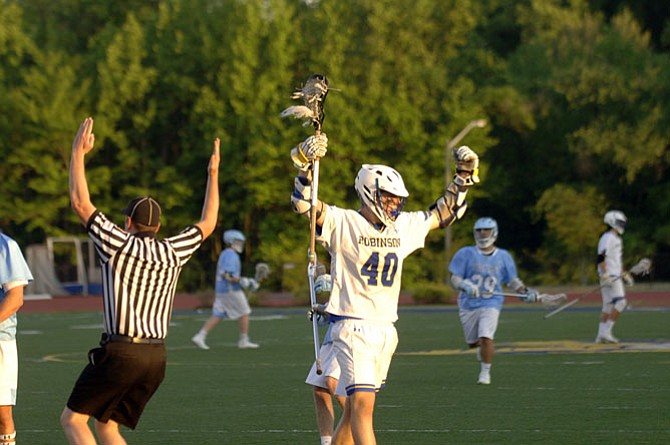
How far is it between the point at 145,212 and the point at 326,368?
7.86 feet

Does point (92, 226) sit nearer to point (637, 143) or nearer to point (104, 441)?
point (104, 441)

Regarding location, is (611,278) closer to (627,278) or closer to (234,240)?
(627,278)

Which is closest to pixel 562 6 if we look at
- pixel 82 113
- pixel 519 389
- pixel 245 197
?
pixel 245 197

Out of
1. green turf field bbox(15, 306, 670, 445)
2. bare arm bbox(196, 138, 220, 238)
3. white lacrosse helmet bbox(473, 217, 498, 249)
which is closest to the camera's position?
bare arm bbox(196, 138, 220, 238)

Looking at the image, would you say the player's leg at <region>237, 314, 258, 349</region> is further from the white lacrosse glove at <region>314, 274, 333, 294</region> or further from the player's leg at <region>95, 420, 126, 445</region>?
the player's leg at <region>95, 420, 126, 445</region>

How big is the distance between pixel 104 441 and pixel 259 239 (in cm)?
4788

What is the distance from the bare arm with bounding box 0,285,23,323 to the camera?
9.20m

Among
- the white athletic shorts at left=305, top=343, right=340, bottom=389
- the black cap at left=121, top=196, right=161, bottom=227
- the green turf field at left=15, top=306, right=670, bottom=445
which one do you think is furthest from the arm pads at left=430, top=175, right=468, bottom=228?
the green turf field at left=15, top=306, right=670, bottom=445

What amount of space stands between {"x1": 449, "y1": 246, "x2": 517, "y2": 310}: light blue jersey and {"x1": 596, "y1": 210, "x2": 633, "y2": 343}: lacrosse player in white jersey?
5589mm

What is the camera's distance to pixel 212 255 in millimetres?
56406

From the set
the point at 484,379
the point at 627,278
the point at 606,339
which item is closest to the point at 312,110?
the point at 484,379

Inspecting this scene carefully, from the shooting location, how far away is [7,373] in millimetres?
9570

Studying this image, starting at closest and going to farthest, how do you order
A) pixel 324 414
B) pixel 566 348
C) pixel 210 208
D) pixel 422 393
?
pixel 210 208, pixel 324 414, pixel 422 393, pixel 566 348

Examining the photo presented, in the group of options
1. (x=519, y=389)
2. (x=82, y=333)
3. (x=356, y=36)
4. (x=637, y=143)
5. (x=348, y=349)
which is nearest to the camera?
(x=348, y=349)
